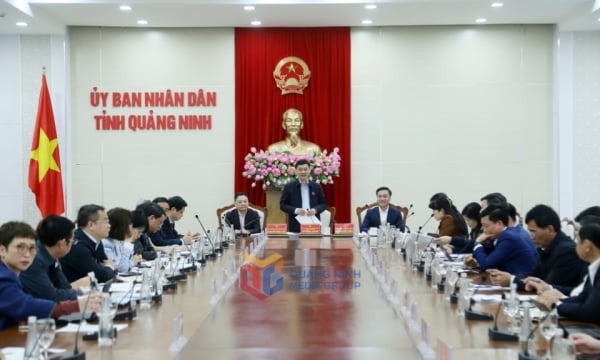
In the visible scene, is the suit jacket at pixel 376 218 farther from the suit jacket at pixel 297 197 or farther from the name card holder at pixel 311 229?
the name card holder at pixel 311 229

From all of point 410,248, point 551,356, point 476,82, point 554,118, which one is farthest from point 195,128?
point 551,356

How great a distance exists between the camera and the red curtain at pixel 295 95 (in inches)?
380

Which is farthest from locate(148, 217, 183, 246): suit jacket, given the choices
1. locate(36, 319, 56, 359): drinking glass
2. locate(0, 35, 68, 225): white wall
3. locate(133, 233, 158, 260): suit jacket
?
locate(36, 319, 56, 359): drinking glass

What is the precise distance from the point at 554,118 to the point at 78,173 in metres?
6.12

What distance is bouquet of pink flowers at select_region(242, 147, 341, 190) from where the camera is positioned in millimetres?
8875

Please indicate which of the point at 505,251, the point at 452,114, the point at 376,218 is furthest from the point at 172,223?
the point at 452,114

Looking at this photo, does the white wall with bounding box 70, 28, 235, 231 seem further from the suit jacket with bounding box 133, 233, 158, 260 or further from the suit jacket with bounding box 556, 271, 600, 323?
the suit jacket with bounding box 556, 271, 600, 323

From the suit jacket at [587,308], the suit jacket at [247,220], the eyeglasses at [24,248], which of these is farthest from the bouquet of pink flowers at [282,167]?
the suit jacket at [587,308]

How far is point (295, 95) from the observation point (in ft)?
31.8

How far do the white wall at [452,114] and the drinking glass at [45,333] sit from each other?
24.7ft

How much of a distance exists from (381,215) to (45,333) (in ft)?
18.5

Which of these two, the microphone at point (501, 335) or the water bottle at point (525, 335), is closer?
the water bottle at point (525, 335)

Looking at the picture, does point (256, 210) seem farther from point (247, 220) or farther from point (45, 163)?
point (45, 163)

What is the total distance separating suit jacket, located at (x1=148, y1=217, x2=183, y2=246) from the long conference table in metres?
2.27
